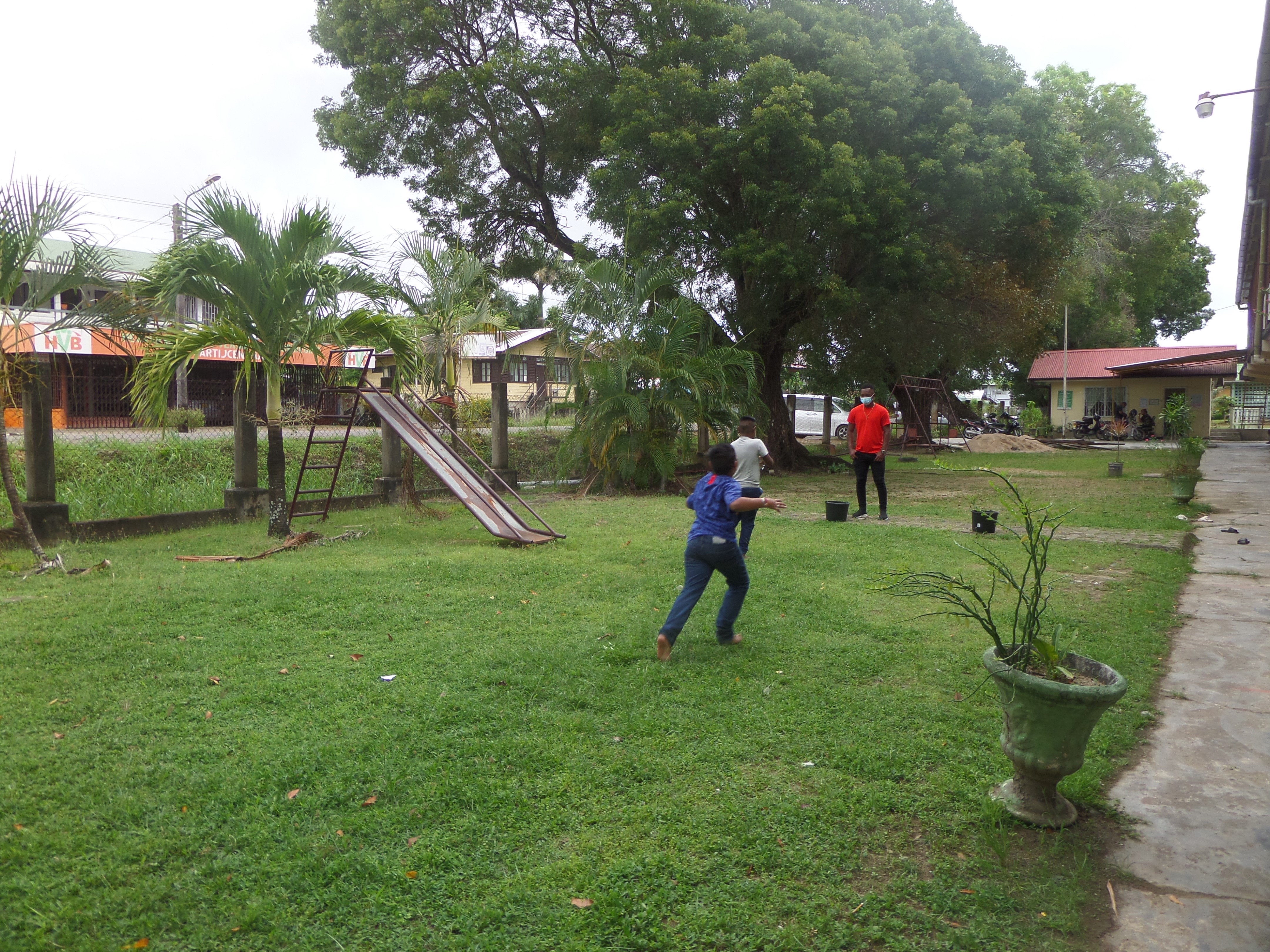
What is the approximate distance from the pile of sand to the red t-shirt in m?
17.4

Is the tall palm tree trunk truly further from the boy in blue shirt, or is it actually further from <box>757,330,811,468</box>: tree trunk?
<box>757,330,811,468</box>: tree trunk

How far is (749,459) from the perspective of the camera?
814 cm

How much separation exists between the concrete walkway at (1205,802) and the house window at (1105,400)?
34.5 metres

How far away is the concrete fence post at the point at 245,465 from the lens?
10250 millimetres

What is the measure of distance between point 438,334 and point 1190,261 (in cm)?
4785

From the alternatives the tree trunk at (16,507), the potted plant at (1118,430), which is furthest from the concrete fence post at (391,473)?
the potted plant at (1118,430)

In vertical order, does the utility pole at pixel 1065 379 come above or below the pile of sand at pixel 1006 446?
above

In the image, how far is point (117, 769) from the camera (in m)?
3.66

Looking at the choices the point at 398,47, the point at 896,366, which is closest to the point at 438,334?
the point at 398,47

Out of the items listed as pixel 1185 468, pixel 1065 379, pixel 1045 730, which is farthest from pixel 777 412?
pixel 1065 379

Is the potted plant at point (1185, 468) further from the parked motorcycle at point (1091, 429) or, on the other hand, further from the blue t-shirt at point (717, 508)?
the parked motorcycle at point (1091, 429)

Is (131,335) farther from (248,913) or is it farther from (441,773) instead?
(248,913)

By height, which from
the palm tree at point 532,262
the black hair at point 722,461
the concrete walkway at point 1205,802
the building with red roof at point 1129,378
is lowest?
the concrete walkway at point 1205,802

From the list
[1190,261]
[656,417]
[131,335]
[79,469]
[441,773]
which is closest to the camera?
[441,773]
